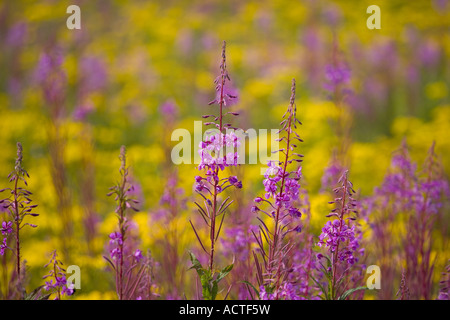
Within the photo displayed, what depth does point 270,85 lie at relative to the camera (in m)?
7.69

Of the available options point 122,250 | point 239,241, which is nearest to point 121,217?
point 122,250

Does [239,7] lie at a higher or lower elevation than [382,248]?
higher

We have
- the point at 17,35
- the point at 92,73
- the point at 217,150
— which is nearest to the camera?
the point at 217,150

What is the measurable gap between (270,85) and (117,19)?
6.09 meters

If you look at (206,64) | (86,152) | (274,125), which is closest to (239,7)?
(206,64)

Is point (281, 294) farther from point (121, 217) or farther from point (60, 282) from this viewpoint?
point (60, 282)

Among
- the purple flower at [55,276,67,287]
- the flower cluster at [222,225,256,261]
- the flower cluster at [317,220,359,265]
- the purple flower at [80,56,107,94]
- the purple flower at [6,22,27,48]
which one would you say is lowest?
the purple flower at [55,276,67,287]

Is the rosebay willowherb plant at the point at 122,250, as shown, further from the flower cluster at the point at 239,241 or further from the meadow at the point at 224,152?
the flower cluster at the point at 239,241

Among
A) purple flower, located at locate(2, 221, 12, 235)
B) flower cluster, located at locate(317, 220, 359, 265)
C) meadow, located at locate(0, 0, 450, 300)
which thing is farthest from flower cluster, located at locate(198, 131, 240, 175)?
purple flower, located at locate(2, 221, 12, 235)

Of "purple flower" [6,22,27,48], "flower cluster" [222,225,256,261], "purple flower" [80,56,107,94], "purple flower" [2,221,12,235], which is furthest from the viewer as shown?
"purple flower" [6,22,27,48]

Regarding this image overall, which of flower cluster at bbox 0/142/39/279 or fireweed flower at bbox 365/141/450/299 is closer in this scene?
flower cluster at bbox 0/142/39/279

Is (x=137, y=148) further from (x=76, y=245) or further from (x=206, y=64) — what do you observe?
(x=206, y=64)

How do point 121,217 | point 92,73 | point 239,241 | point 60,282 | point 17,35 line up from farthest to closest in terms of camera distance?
point 17,35, point 92,73, point 239,241, point 60,282, point 121,217

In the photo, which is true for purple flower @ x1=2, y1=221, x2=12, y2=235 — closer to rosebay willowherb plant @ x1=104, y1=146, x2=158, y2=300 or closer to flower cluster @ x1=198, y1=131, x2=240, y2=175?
rosebay willowherb plant @ x1=104, y1=146, x2=158, y2=300
